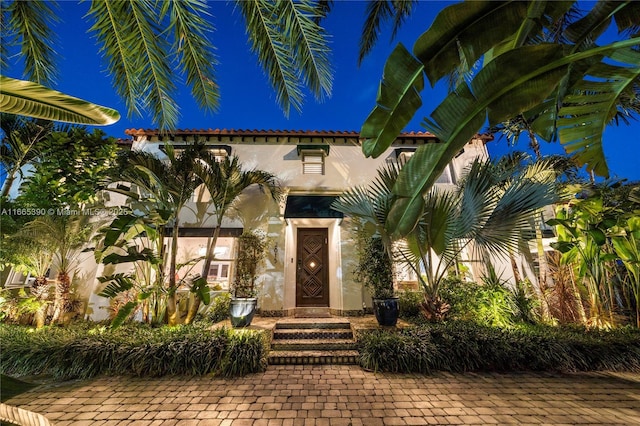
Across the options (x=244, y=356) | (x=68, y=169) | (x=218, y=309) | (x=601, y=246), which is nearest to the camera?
(x=244, y=356)

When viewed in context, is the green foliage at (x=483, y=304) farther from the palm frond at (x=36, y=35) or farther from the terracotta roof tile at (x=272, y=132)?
the palm frond at (x=36, y=35)

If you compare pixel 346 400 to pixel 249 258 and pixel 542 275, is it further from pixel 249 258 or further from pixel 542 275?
pixel 542 275

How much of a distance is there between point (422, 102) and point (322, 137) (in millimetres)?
8940

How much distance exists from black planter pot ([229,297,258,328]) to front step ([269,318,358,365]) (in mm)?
947

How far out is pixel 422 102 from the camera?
314 centimetres

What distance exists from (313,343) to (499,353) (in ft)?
14.9

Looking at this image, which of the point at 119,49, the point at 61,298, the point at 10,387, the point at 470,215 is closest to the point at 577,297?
the point at 470,215

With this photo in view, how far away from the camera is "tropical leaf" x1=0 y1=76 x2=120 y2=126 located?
190cm

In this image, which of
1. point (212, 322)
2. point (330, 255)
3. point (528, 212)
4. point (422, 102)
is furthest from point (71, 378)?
point (528, 212)

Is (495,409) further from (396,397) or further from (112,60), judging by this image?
(112,60)

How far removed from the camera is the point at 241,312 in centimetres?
758

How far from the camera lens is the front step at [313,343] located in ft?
20.8

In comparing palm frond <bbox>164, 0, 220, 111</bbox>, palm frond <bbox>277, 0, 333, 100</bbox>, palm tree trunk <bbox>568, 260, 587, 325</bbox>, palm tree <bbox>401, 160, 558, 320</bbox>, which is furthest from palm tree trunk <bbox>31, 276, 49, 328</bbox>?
palm tree trunk <bbox>568, 260, 587, 325</bbox>

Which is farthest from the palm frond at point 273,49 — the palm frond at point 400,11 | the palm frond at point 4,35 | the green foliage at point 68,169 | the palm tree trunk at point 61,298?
the palm tree trunk at point 61,298
